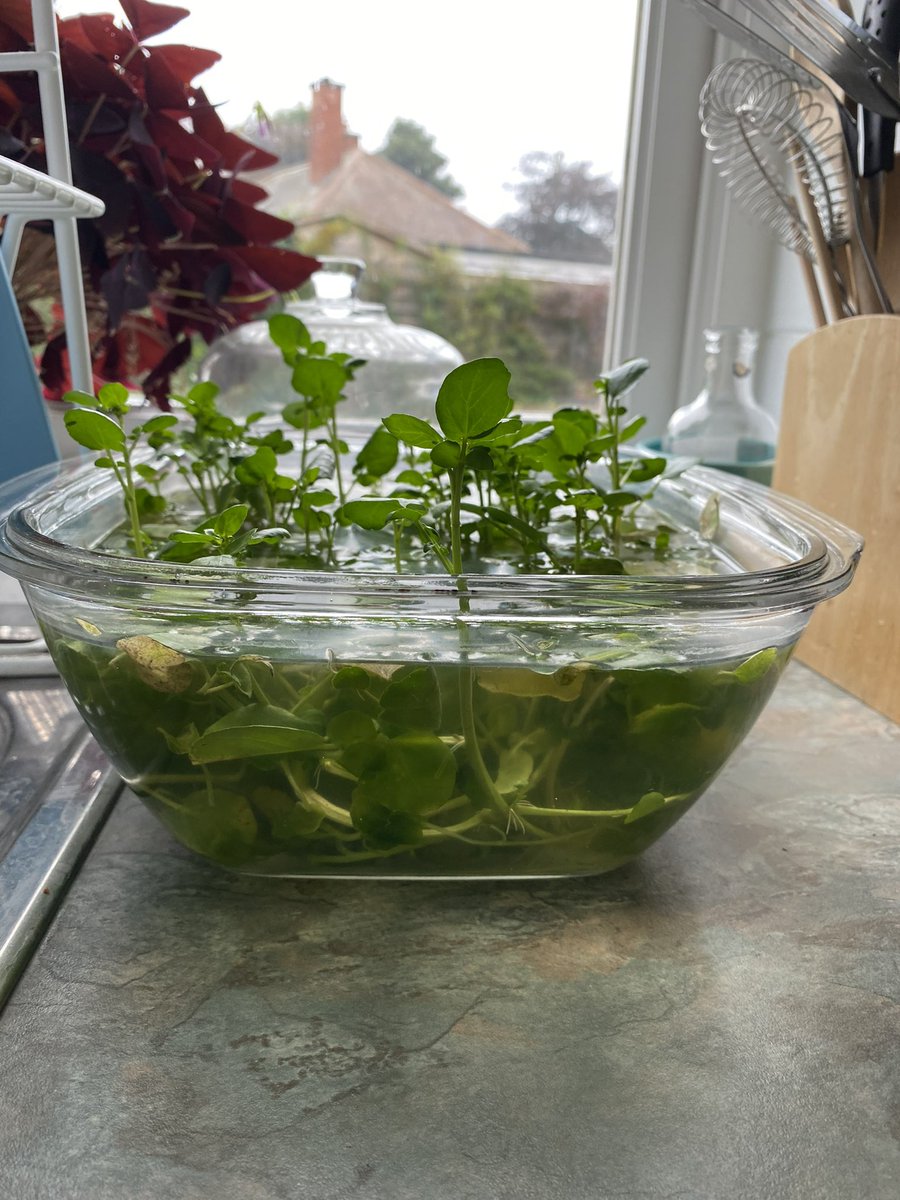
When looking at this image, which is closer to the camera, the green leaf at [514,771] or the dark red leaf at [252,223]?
the green leaf at [514,771]

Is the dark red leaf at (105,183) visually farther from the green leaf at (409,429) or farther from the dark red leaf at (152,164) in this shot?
the green leaf at (409,429)

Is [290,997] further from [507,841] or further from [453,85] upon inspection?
[453,85]

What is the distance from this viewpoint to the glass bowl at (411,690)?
13.3 inches

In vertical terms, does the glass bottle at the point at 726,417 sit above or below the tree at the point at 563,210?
below

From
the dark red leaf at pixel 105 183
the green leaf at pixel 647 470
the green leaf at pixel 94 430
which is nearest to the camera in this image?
the green leaf at pixel 94 430

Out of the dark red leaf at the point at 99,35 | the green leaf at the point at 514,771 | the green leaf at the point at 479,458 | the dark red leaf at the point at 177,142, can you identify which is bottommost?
the green leaf at the point at 514,771

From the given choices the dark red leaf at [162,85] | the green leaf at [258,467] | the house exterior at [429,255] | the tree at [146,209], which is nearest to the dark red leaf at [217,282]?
the tree at [146,209]

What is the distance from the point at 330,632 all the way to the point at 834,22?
0.45m

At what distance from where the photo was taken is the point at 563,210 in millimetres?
1074

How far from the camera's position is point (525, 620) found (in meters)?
0.34

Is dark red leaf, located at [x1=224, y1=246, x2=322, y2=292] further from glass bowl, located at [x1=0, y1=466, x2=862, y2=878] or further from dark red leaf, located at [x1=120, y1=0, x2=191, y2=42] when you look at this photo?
glass bowl, located at [x1=0, y1=466, x2=862, y2=878]

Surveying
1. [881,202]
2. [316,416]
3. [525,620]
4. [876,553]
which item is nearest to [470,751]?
[525,620]

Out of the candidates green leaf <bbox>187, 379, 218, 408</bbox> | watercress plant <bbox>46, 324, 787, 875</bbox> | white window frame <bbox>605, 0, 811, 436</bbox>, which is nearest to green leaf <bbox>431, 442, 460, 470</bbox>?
watercress plant <bbox>46, 324, 787, 875</bbox>

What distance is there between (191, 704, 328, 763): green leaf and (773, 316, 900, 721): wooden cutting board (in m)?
0.41
